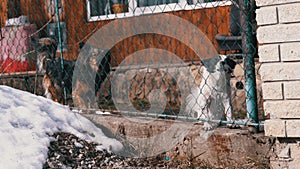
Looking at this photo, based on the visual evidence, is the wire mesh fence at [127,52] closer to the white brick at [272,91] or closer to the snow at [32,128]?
the snow at [32,128]

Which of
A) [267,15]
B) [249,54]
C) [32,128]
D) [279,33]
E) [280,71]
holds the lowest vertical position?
[32,128]

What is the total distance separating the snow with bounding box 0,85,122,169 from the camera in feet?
12.2

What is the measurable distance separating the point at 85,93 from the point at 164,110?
103cm

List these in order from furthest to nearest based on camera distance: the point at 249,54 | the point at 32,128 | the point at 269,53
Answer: the point at 32,128
the point at 249,54
the point at 269,53

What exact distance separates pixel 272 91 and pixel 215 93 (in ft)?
4.39

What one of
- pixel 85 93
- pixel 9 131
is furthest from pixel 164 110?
pixel 9 131

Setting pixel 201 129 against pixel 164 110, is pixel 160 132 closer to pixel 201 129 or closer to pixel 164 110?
pixel 201 129

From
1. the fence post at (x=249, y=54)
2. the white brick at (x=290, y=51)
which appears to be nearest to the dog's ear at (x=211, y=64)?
the fence post at (x=249, y=54)

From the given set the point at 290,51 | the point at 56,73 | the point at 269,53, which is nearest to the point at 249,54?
the point at 269,53

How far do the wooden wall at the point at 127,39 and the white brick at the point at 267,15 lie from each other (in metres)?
3.79

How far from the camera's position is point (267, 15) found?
347cm

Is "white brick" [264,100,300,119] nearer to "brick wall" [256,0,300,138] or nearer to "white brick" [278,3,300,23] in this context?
"brick wall" [256,0,300,138]

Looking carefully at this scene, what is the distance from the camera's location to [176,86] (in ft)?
26.6

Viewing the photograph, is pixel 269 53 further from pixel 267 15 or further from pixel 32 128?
pixel 32 128
